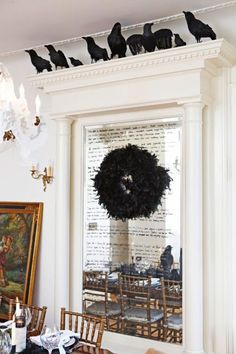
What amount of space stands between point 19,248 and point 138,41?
2.00 m

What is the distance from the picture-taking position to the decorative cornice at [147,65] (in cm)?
275

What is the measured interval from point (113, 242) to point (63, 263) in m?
0.44

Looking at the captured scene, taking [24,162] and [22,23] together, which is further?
[24,162]

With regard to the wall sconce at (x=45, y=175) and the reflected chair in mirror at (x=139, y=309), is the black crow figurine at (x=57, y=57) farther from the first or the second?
the reflected chair in mirror at (x=139, y=309)

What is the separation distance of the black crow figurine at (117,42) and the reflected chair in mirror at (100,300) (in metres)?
1.67

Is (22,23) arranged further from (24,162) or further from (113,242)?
(113,242)

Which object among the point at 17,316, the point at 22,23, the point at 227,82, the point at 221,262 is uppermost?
the point at 22,23

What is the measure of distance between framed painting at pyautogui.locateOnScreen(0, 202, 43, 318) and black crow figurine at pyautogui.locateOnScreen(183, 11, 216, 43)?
1894mm

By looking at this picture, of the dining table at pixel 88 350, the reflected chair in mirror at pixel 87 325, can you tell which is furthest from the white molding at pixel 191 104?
the dining table at pixel 88 350

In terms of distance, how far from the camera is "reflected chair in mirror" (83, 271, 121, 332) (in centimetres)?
333

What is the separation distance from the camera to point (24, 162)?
3920 millimetres

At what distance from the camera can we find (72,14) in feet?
10.2

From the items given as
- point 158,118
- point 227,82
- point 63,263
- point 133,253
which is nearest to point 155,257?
point 133,253

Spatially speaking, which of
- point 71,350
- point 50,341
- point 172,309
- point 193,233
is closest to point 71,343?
point 71,350
